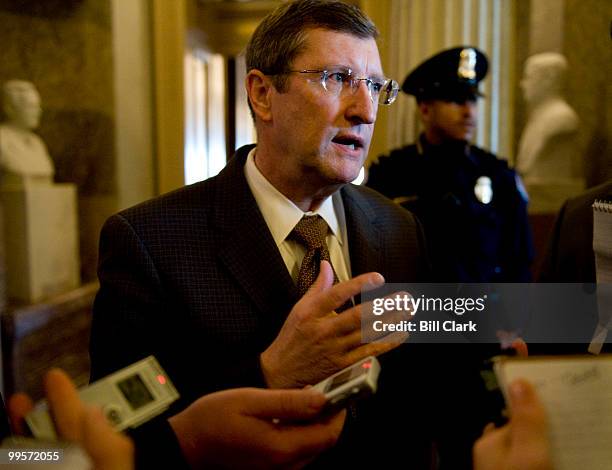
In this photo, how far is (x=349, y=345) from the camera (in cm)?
101

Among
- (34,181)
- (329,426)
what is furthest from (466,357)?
(34,181)

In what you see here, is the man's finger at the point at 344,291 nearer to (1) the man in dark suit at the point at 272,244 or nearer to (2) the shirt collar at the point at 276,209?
(1) the man in dark suit at the point at 272,244

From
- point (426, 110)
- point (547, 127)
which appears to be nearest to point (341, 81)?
point (426, 110)

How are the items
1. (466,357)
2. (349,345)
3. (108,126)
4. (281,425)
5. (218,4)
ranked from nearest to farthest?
1. (281,425)
2. (349,345)
3. (466,357)
4. (108,126)
5. (218,4)

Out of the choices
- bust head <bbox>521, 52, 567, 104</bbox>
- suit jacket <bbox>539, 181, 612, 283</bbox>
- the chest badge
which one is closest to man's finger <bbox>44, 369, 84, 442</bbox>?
suit jacket <bbox>539, 181, 612, 283</bbox>

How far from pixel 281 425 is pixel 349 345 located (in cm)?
21

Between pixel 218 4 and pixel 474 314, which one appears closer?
pixel 474 314

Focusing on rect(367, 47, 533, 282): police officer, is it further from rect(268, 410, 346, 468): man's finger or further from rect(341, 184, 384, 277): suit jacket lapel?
rect(268, 410, 346, 468): man's finger

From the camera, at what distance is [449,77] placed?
267cm

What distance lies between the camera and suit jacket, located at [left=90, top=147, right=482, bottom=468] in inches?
48.5

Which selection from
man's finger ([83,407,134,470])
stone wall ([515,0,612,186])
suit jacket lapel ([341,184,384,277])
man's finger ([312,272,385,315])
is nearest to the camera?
man's finger ([83,407,134,470])

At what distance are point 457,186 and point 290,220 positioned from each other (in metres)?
1.22

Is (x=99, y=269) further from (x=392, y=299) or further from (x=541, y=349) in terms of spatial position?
(x=541, y=349)

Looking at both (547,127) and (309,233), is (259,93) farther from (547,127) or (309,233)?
(547,127)
